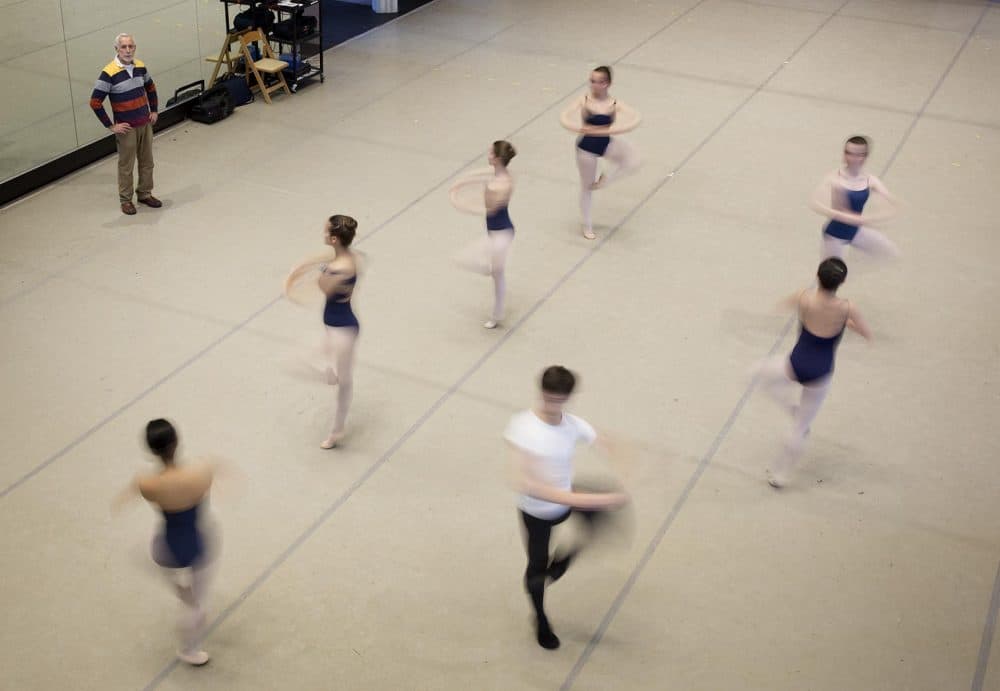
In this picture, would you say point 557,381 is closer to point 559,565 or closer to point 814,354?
point 559,565

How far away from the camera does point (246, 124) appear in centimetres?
1238

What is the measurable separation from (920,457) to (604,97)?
13.2ft

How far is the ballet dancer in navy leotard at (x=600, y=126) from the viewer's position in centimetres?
938

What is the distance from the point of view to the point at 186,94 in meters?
12.5

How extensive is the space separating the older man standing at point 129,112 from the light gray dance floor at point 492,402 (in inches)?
12.1

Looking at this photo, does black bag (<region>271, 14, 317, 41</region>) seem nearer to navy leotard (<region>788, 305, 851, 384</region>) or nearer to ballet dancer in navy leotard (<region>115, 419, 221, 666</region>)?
navy leotard (<region>788, 305, 851, 384</region>)

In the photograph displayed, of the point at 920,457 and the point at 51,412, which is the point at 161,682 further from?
the point at 920,457

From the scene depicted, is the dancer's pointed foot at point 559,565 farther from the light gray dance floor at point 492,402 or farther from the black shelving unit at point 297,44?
the black shelving unit at point 297,44

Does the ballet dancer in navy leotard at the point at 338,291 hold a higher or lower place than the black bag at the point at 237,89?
higher

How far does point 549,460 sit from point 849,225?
4.19 metres

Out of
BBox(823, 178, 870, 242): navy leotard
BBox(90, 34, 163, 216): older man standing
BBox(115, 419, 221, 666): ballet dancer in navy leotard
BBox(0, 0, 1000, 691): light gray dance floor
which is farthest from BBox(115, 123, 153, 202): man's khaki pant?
BBox(823, 178, 870, 242): navy leotard

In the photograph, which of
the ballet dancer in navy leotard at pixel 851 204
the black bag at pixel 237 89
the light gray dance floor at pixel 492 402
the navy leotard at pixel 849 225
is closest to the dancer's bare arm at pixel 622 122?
the light gray dance floor at pixel 492 402

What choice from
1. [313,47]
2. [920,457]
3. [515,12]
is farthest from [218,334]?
[515,12]

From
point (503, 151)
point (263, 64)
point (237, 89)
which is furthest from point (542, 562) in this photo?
point (263, 64)
